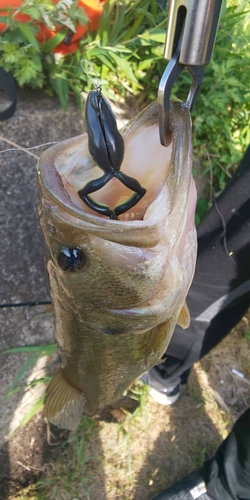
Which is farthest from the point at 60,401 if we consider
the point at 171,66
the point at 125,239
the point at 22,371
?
the point at 171,66

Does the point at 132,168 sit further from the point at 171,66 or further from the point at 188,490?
the point at 188,490

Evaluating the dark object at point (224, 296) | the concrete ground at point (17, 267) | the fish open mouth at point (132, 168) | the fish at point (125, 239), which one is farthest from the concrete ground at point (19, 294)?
the fish open mouth at point (132, 168)

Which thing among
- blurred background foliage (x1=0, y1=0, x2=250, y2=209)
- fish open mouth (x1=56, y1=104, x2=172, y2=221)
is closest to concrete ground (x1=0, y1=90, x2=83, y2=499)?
blurred background foliage (x1=0, y1=0, x2=250, y2=209)

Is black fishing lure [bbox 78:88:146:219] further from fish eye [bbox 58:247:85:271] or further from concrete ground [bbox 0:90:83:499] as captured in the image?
concrete ground [bbox 0:90:83:499]

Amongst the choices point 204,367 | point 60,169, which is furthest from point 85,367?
point 204,367

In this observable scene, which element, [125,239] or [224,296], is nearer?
[125,239]

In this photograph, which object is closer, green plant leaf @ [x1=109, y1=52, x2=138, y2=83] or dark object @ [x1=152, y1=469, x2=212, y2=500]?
dark object @ [x1=152, y1=469, x2=212, y2=500]
